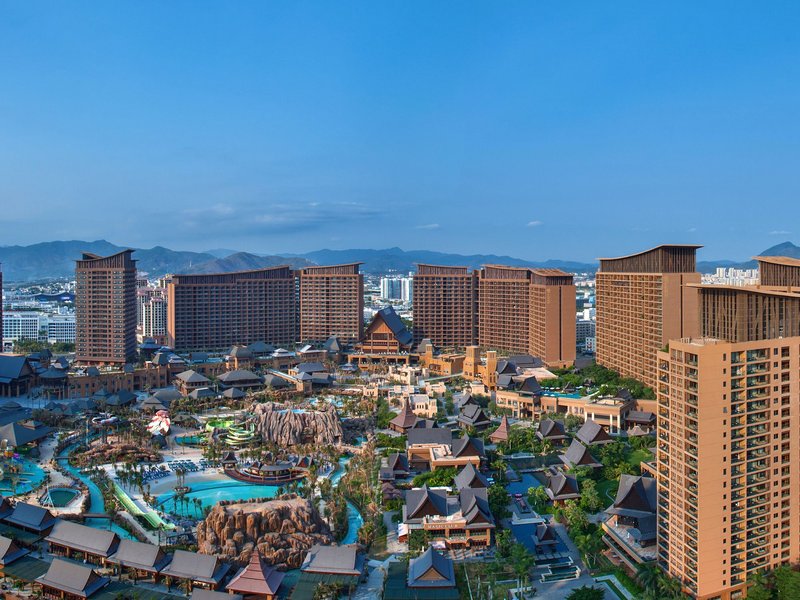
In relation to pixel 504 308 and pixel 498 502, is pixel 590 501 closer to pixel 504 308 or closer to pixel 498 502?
pixel 498 502

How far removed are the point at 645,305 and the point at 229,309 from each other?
5132 cm

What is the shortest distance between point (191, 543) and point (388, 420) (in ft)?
77.8

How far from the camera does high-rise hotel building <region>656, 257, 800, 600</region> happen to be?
23.9 meters

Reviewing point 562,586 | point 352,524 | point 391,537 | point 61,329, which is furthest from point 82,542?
point 61,329

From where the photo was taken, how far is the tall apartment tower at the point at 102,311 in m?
72.4

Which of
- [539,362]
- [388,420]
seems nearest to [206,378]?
[388,420]

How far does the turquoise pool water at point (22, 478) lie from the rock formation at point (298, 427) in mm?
14517

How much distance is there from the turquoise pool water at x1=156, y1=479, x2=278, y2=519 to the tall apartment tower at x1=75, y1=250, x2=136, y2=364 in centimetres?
3723

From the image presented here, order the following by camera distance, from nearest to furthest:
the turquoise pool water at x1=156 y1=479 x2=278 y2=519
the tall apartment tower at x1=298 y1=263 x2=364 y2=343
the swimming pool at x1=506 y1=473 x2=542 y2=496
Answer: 1. the turquoise pool water at x1=156 y1=479 x2=278 y2=519
2. the swimming pool at x1=506 y1=473 x2=542 y2=496
3. the tall apartment tower at x1=298 y1=263 x2=364 y2=343

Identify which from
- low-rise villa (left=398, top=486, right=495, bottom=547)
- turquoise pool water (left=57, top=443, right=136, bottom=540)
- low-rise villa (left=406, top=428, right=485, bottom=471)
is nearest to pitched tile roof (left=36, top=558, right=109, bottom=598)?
turquoise pool water (left=57, top=443, right=136, bottom=540)

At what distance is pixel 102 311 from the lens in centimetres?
7256

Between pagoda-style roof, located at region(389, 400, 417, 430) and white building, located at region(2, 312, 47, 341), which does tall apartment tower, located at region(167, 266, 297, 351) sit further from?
pagoda-style roof, located at region(389, 400, 417, 430)

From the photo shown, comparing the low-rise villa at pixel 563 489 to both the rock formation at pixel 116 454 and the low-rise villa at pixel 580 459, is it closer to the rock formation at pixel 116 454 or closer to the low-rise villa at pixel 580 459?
the low-rise villa at pixel 580 459

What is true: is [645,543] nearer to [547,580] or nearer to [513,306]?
[547,580]
